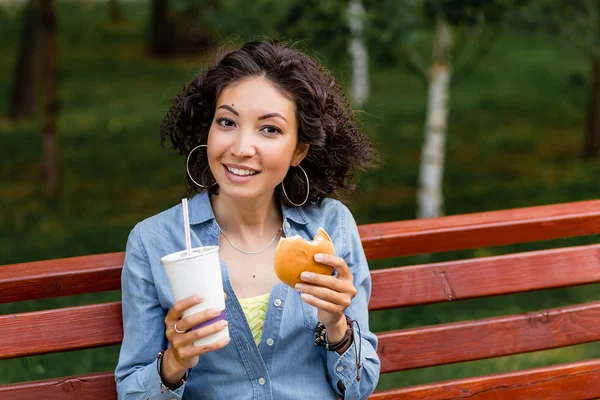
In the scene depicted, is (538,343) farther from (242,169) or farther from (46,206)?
(46,206)

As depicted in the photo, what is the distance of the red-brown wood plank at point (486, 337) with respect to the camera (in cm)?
273

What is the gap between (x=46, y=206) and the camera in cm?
916

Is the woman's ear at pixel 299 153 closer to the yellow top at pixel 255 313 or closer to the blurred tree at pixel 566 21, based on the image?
the yellow top at pixel 255 313

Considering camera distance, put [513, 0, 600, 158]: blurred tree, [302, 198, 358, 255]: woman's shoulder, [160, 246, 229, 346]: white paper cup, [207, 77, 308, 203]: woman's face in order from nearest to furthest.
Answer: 1. [160, 246, 229, 346]: white paper cup
2. [207, 77, 308, 203]: woman's face
3. [302, 198, 358, 255]: woman's shoulder
4. [513, 0, 600, 158]: blurred tree

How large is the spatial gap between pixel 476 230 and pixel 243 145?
0.92 m

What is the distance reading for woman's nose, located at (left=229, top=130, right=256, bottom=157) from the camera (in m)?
2.23

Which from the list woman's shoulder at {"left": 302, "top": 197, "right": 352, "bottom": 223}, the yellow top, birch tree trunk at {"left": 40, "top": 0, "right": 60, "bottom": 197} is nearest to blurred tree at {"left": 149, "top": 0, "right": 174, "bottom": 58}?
birch tree trunk at {"left": 40, "top": 0, "right": 60, "bottom": 197}

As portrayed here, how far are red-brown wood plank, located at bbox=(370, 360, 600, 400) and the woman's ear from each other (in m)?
0.77

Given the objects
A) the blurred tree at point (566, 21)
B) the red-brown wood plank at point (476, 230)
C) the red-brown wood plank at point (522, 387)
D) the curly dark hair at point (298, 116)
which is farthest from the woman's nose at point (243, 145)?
the blurred tree at point (566, 21)

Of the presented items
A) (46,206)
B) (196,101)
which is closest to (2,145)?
(46,206)

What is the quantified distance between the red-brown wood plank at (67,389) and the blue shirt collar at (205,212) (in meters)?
0.49

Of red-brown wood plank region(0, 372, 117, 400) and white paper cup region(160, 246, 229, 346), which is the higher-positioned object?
white paper cup region(160, 246, 229, 346)

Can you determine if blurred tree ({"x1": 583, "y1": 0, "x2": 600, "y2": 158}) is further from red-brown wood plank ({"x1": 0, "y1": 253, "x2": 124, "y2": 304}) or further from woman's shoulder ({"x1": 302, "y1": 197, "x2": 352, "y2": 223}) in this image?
red-brown wood plank ({"x1": 0, "y1": 253, "x2": 124, "y2": 304})

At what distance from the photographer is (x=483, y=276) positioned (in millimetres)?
2809
